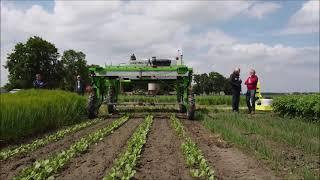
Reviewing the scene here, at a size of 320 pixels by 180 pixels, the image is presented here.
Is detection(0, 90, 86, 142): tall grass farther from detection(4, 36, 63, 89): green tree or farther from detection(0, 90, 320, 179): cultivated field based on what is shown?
detection(4, 36, 63, 89): green tree

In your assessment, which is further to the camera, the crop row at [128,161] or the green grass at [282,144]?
the green grass at [282,144]

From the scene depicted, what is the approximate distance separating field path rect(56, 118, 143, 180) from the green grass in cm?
241

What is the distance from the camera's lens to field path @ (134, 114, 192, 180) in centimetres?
680

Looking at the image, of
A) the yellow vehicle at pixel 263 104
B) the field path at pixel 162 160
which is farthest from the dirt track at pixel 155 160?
the yellow vehicle at pixel 263 104

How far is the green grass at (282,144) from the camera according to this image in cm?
778

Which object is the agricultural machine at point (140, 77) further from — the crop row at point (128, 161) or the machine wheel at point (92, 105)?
the crop row at point (128, 161)

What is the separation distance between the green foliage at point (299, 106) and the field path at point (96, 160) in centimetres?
753

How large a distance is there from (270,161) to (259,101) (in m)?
15.9

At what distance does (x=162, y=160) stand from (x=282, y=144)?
3.64m

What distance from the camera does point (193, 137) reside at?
434 inches

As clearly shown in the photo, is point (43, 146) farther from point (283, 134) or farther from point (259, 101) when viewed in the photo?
point (259, 101)

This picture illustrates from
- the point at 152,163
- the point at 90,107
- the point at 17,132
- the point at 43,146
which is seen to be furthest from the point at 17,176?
the point at 90,107

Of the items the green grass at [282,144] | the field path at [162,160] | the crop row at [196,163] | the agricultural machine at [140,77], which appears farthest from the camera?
the agricultural machine at [140,77]

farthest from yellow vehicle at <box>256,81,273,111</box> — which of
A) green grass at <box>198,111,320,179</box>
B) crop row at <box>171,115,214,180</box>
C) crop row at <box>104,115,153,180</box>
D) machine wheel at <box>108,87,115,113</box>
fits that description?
crop row at <box>171,115,214,180</box>
